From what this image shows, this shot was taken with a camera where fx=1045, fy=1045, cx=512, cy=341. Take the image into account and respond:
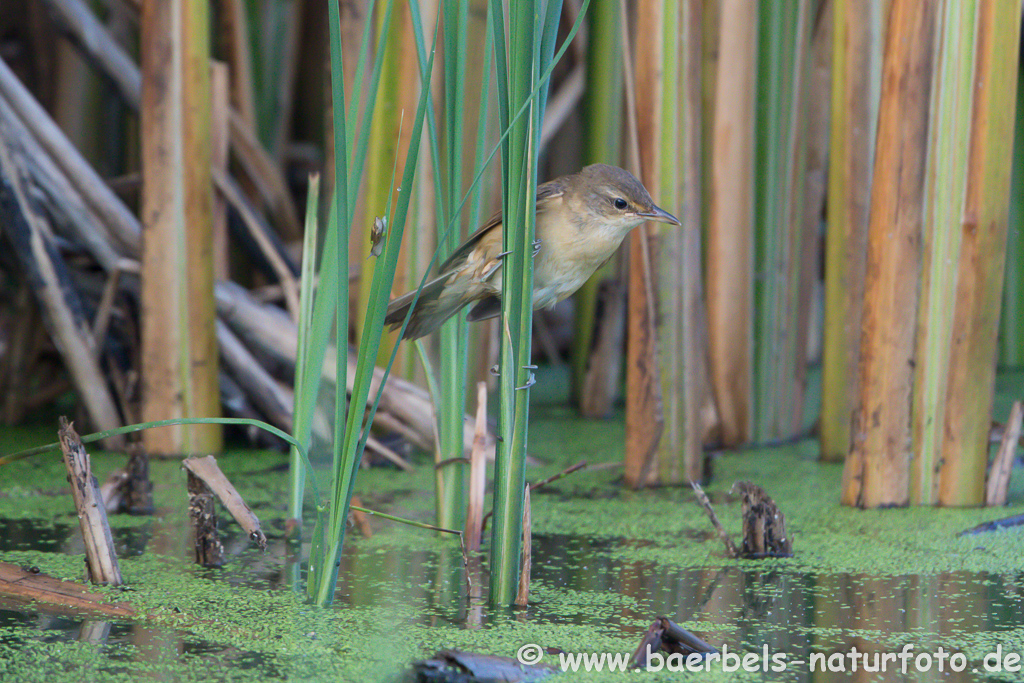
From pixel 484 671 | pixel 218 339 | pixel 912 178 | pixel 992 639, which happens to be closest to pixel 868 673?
pixel 992 639

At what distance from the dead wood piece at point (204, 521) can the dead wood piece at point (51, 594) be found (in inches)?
9.8

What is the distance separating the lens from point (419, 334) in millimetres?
2174

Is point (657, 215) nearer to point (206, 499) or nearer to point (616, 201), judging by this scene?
point (616, 201)

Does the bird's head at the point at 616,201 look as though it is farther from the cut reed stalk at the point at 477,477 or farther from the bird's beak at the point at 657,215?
the cut reed stalk at the point at 477,477

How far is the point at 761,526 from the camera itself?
218cm

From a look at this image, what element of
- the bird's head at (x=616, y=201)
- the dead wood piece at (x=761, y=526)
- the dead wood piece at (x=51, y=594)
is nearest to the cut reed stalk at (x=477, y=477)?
the bird's head at (x=616, y=201)

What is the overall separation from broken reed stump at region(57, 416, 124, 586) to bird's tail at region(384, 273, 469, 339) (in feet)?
2.02

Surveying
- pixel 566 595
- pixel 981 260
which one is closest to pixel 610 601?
pixel 566 595

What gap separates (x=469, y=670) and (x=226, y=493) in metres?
0.71

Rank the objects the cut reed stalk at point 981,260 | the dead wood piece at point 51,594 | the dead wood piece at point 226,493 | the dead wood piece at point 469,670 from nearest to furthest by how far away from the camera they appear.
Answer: the dead wood piece at point 469,670
the dead wood piece at point 51,594
the dead wood piece at point 226,493
the cut reed stalk at point 981,260

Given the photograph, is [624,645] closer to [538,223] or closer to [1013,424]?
[538,223]

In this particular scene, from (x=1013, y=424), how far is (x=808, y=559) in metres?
0.73

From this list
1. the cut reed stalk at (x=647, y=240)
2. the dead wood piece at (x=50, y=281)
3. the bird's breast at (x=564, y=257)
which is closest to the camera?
the bird's breast at (x=564, y=257)

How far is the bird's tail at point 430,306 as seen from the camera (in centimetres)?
209
